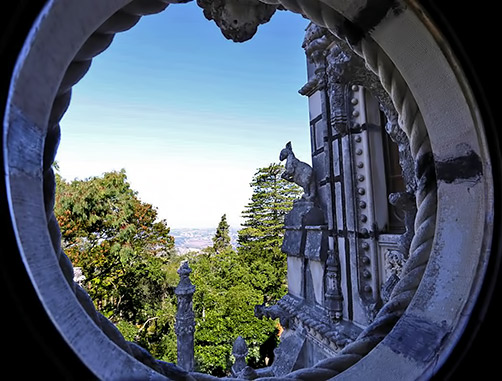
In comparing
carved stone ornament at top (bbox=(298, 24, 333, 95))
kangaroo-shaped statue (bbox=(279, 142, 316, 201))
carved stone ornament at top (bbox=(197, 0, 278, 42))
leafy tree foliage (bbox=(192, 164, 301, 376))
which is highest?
carved stone ornament at top (bbox=(298, 24, 333, 95))

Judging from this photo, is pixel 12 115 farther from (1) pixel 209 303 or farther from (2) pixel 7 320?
(1) pixel 209 303

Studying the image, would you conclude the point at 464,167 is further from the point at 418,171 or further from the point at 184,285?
the point at 184,285

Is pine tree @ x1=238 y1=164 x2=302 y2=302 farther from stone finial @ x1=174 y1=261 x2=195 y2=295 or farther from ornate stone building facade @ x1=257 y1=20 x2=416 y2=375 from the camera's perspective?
ornate stone building facade @ x1=257 y1=20 x2=416 y2=375

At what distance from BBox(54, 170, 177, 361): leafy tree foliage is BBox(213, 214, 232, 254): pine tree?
4035mm

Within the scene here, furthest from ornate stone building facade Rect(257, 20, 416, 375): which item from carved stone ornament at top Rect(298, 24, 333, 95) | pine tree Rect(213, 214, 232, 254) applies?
pine tree Rect(213, 214, 232, 254)

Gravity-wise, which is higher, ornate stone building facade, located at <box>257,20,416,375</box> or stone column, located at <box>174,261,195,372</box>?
ornate stone building facade, located at <box>257,20,416,375</box>

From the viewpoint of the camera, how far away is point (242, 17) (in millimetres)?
1279

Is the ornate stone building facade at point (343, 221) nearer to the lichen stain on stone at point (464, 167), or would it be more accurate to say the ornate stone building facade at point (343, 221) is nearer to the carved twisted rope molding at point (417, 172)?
the carved twisted rope molding at point (417, 172)

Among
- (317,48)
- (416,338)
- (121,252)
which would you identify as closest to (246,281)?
(121,252)

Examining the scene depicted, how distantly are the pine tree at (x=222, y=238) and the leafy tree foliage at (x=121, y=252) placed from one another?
404 centimetres

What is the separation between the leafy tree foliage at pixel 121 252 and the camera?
31.7 ft

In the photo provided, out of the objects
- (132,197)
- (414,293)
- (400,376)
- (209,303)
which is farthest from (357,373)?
(209,303)

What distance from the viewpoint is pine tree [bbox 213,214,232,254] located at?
16.4 m

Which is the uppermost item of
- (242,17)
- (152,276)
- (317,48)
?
(317,48)
